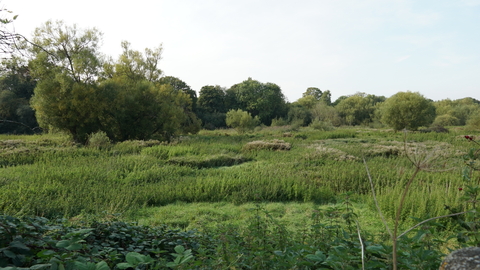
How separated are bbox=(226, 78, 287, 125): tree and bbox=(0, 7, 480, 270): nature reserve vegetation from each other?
21.6 metres

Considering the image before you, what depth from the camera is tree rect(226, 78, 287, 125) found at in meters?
46.7

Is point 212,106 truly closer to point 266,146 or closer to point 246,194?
point 266,146

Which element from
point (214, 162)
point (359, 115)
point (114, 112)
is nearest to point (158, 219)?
point (214, 162)

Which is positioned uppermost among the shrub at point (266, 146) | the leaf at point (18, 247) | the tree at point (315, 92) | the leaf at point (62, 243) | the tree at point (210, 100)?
the tree at point (315, 92)

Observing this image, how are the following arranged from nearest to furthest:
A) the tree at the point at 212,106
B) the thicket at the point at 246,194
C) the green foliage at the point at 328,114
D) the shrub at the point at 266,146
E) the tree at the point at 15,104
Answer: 1. the thicket at the point at 246,194
2. the shrub at the point at 266,146
3. the tree at the point at 15,104
4. the tree at the point at 212,106
5. the green foliage at the point at 328,114

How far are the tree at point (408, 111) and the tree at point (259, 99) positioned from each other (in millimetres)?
19990

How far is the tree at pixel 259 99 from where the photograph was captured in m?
46.7

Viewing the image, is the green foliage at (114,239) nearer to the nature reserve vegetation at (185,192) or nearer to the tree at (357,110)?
the nature reserve vegetation at (185,192)

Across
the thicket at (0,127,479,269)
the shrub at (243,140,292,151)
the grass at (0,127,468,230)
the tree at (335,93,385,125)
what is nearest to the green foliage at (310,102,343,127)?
the tree at (335,93,385,125)

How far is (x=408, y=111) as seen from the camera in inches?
1072

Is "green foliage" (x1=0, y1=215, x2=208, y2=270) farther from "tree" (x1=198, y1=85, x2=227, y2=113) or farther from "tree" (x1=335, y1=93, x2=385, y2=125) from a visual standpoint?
"tree" (x1=335, y1=93, x2=385, y2=125)

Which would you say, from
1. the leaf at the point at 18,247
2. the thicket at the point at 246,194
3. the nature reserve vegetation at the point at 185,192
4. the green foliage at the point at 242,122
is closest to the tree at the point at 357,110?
the green foliage at the point at 242,122

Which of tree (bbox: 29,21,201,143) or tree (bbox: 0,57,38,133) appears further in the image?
tree (bbox: 0,57,38,133)

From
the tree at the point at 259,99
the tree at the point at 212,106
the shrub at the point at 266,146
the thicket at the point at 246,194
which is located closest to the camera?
the thicket at the point at 246,194
